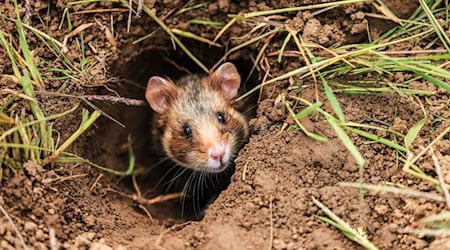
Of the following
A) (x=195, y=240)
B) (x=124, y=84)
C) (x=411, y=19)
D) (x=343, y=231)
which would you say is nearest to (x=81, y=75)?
(x=124, y=84)

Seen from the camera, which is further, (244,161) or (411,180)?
(244,161)

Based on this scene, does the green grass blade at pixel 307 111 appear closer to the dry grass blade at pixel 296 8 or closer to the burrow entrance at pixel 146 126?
the dry grass blade at pixel 296 8

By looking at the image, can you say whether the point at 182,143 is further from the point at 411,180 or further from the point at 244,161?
the point at 411,180

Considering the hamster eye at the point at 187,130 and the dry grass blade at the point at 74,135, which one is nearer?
the dry grass blade at the point at 74,135

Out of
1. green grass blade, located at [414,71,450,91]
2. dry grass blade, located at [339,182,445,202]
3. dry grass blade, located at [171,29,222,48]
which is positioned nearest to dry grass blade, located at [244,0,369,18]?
dry grass blade, located at [171,29,222,48]

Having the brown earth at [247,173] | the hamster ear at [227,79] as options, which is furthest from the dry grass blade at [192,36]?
the hamster ear at [227,79]

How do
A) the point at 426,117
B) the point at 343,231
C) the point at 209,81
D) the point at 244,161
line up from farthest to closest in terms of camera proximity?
the point at 209,81
the point at 244,161
the point at 426,117
the point at 343,231

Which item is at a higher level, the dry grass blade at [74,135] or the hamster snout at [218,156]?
the dry grass blade at [74,135]
